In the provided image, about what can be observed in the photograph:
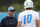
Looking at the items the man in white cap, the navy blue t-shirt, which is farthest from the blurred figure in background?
the man in white cap

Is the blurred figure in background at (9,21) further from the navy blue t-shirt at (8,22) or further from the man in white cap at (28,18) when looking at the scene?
the man in white cap at (28,18)

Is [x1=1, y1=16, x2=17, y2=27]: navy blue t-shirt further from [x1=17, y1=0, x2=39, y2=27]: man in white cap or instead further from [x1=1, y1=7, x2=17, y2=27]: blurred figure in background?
[x1=17, y1=0, x2=39, y2=27]: man in white cap

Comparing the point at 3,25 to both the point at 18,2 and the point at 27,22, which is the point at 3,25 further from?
the point at 18,2

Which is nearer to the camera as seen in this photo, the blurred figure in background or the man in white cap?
the man in white cap

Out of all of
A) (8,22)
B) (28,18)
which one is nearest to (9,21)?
(8,22)

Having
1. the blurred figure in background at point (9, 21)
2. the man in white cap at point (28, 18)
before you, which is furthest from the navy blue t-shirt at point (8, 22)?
the man in white cap at point (28, 18)

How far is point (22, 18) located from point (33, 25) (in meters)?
0.24

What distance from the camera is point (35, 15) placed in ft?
7.80

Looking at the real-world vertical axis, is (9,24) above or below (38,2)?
below

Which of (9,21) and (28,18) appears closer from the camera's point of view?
(28,18)

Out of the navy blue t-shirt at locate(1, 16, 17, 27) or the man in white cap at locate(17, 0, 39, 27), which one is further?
the navy blue t-shirt at locate(1, 16, 17, 27)

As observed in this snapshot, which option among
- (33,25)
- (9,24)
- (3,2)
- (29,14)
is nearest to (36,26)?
(33,25)

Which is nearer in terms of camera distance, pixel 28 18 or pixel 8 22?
pixel 28 18

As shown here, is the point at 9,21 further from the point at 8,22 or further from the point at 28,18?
the point at 28,18
